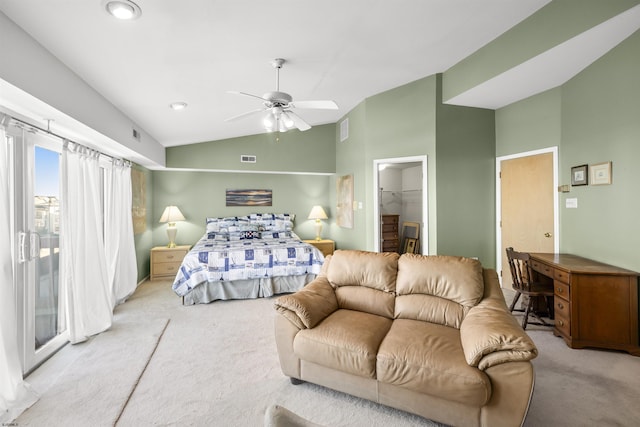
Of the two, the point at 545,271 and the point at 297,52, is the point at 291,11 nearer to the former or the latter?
the point at 297,52

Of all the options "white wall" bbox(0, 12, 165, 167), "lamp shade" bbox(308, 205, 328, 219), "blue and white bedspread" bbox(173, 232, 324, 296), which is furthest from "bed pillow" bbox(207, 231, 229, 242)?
"white wall" bbox(0, 12, 165, 167)

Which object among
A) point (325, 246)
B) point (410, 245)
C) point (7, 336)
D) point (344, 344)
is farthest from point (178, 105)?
point (410, 245)

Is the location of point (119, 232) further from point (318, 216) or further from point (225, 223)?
point (318, 216)

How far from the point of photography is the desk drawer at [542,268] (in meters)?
3.08

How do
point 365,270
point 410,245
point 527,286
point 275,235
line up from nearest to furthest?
point 365,270 → point 527,286 → point 275,235 → point 410,245

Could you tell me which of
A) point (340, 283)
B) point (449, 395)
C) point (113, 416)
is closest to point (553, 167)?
point (340, 283)

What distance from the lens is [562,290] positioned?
9.41ft

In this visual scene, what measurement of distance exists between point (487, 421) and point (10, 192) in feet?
11.3

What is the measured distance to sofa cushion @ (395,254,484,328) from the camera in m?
2.25

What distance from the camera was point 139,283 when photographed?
16.4ft

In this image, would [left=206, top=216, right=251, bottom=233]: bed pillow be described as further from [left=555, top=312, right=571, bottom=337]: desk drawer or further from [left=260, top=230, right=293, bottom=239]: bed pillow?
[left=555, top=312, right=571, bottom=337]: desk drawer

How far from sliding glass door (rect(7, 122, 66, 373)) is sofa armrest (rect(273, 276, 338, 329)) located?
2.04 metres

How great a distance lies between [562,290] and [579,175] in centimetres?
136

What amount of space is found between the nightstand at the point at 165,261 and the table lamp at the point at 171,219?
7.6 inches
